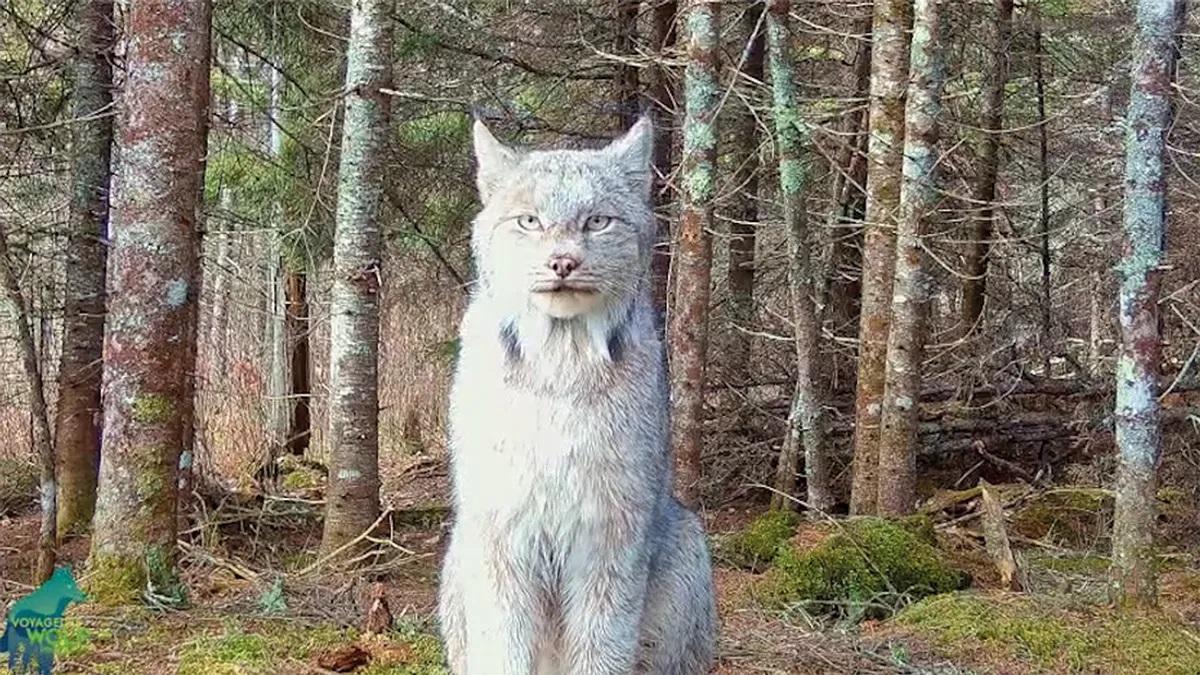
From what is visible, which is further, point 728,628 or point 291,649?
point 728,628

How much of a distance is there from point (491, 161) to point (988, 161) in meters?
9.30

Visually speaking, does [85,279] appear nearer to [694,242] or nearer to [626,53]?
[694,242]

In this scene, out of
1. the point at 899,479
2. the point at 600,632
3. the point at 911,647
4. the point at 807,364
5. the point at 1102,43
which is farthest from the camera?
the point at 1102,43

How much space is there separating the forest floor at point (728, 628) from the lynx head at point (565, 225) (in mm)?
2132

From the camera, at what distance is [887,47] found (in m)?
7.85

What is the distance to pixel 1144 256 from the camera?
Result: 5809 millimetres

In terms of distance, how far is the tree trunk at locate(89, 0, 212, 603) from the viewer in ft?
17.7

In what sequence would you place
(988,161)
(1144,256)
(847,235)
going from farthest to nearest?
(988,161), (847,235), (1144,256)

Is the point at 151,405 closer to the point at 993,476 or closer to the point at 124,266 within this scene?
the point at 124,266

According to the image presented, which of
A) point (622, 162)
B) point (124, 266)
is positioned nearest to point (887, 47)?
point (622, 162)

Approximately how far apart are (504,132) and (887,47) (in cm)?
392

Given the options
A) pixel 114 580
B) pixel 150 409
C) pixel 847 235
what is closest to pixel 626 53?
pixel 847 235

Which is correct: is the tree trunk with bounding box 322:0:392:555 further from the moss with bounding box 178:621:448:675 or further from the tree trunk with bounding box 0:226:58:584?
the moss with bounding box 178:621:448:675

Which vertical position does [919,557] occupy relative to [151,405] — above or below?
below
